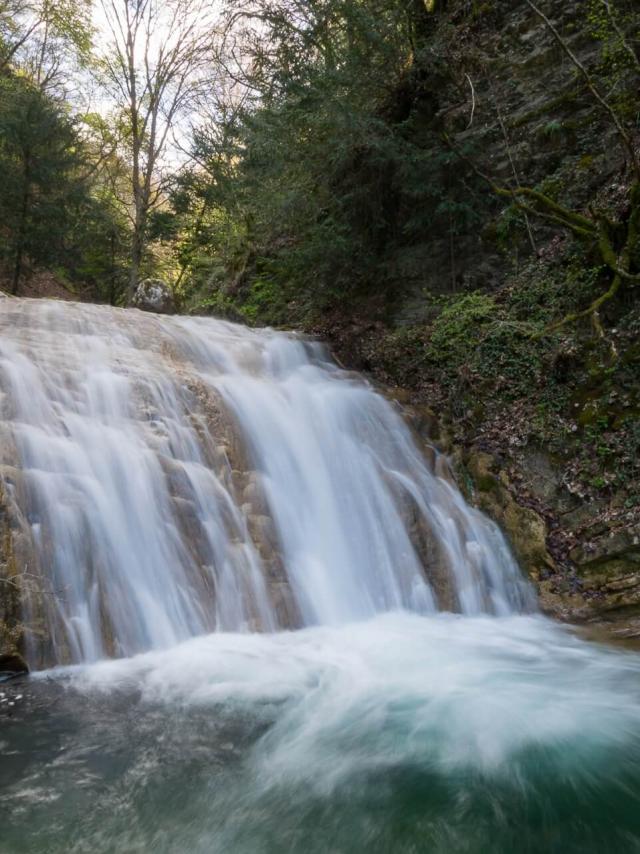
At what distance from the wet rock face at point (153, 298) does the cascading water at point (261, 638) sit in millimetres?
7825

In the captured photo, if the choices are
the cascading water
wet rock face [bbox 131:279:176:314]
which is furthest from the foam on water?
wet rock face [bbox 131:279:176:314]

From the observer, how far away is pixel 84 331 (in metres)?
7.91

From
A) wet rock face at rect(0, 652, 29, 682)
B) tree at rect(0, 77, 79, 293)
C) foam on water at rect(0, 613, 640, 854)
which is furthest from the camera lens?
tree at rect(0, 77, 79, 293)

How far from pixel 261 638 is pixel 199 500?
142 cm

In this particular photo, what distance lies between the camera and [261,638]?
496 centimetres

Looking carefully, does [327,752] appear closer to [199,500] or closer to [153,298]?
[199,500]

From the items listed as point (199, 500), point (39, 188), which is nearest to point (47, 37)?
point (39, 188)

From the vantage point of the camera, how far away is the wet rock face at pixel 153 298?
642 inches

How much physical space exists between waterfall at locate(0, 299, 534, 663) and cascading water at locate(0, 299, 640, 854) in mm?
24

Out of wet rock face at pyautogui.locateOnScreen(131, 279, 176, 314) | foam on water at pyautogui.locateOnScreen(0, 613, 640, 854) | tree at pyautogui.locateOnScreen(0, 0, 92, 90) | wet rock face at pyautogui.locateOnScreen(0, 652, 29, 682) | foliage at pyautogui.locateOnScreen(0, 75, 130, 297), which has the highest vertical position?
tree at pyautogui.locateOnScreen(0, 0, 92, 90)

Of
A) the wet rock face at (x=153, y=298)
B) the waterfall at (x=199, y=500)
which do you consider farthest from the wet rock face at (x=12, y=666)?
the wet rock face at (x=153, y=298)

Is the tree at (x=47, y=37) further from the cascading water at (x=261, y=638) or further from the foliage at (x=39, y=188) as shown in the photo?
the cascading water at (x=261, y=638)

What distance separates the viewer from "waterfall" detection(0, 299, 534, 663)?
464 centimetres

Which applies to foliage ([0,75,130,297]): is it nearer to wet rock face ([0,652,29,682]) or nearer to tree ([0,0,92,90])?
tree ([0,0,92,90])
